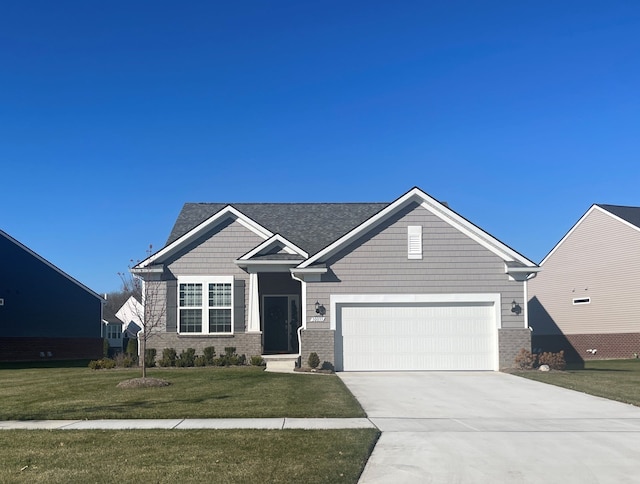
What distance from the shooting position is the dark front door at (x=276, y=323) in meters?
24.0

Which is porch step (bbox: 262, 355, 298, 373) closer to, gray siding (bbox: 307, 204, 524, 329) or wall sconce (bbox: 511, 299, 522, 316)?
gray siding (bbox: 307, 204, 524, 329)

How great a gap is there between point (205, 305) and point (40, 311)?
14.2 m

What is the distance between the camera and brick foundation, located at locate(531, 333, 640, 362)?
96.0 feet

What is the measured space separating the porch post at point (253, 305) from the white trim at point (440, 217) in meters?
3.29

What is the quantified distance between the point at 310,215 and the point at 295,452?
19050mm

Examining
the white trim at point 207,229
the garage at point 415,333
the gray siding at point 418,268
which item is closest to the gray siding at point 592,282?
the gray siding at point 418,268

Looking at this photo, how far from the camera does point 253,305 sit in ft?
73.9

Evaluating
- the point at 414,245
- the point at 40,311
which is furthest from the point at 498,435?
the point at 40,311

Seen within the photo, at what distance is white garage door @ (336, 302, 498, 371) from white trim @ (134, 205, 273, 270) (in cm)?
507

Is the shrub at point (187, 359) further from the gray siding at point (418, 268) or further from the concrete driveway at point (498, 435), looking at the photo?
the concrete driveway at point (498, 435)

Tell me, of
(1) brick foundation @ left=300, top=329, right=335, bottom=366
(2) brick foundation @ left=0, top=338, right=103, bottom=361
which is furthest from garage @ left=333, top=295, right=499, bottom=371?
(2) brick foundation @ left=0, top=338, right=103, bottom=361

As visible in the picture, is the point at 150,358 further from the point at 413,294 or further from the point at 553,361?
the point at 553,361

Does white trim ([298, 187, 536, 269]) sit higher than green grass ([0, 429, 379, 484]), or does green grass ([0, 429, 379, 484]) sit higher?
white trim ([298, 187, 536, 269])

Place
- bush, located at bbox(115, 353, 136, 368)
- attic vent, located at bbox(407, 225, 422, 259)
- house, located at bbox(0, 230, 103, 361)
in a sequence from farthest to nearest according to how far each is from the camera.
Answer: house, located at bbox(0, 230, 103, 361)
bush, located at bbox(115, 353, 136, 368)
attic vent, located at bbox(407, 225, 422, 259)
